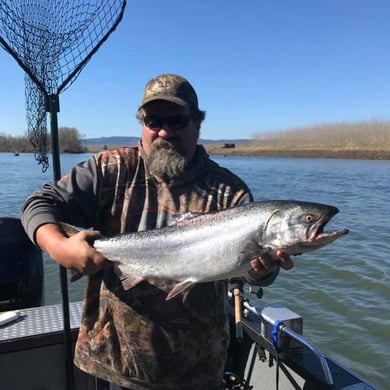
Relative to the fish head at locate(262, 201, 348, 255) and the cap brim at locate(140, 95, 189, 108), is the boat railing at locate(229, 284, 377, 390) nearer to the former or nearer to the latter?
the fish head at locate(262, 201, 348, 255)

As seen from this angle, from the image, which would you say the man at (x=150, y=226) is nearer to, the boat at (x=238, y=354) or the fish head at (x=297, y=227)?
the fish head at (x=297, y=227)

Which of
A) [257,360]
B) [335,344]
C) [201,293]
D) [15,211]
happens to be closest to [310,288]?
[335,344]

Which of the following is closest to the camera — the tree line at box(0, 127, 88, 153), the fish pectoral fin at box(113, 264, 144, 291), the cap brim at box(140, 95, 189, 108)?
the fish pectoral fin at box(113, 264, 144, 291)

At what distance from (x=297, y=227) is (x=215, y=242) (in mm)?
500

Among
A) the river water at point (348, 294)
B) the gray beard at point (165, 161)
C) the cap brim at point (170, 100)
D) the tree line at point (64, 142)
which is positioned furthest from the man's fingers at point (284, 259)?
the tree line at point (64, 142)

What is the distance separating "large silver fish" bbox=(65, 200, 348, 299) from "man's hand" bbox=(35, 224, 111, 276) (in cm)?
10

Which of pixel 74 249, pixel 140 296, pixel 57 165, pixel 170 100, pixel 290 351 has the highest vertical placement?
pixel 170 100

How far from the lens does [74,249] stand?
245 cm

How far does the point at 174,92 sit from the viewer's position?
9.26ft

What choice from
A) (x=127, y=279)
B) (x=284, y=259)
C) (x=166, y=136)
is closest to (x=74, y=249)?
(x=127, y=279)

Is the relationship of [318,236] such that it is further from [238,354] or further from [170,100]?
[238,354]

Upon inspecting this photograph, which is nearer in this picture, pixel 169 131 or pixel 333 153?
pixel 169 131

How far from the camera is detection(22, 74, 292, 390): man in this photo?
2689 millimetres

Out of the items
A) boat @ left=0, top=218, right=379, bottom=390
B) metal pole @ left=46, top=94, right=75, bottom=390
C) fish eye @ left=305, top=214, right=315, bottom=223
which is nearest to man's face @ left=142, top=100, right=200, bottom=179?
fish eye @ left=305, top=214, right=315, bottom=223
